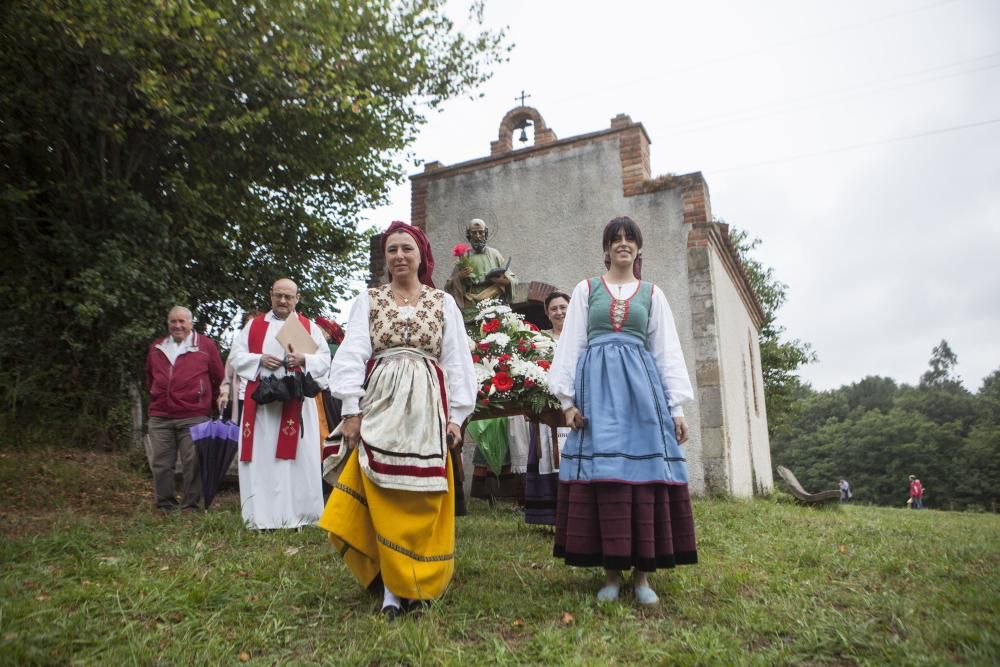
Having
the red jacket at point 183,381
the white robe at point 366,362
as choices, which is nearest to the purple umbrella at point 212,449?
the red jacket at point 183,381

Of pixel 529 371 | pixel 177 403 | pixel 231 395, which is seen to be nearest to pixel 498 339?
pixel 529 371

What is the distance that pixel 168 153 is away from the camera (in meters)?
10.4

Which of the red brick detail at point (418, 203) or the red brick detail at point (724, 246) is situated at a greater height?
the red brick detail at point (418, 203)

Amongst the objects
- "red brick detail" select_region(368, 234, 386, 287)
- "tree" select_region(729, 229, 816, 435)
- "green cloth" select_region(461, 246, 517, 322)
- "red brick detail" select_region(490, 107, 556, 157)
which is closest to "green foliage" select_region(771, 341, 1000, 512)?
"tree" select_region(729, 229, 816, 435)

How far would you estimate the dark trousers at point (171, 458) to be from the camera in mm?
6626

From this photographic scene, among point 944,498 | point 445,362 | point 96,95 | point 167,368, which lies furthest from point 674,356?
point 944,498

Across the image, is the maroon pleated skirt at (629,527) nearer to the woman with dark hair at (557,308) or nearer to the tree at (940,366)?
the woman with dark hair at (557,308)

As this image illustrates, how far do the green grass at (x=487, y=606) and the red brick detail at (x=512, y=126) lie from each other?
7.50 metres

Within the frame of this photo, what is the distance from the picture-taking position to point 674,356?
391 centimetres

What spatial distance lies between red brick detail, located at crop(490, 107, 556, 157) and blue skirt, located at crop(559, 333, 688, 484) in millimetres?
7883

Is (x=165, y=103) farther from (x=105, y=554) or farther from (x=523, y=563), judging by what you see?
(x=523, y=563)

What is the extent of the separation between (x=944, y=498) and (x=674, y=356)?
5202cm

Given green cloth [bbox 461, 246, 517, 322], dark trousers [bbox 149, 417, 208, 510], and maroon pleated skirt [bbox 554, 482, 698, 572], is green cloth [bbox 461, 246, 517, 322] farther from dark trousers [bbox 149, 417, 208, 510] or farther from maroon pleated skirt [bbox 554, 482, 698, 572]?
maroon pleated skirt [bbox 554, 482, 698, 572]

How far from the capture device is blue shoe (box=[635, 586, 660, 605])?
11.5 feet
